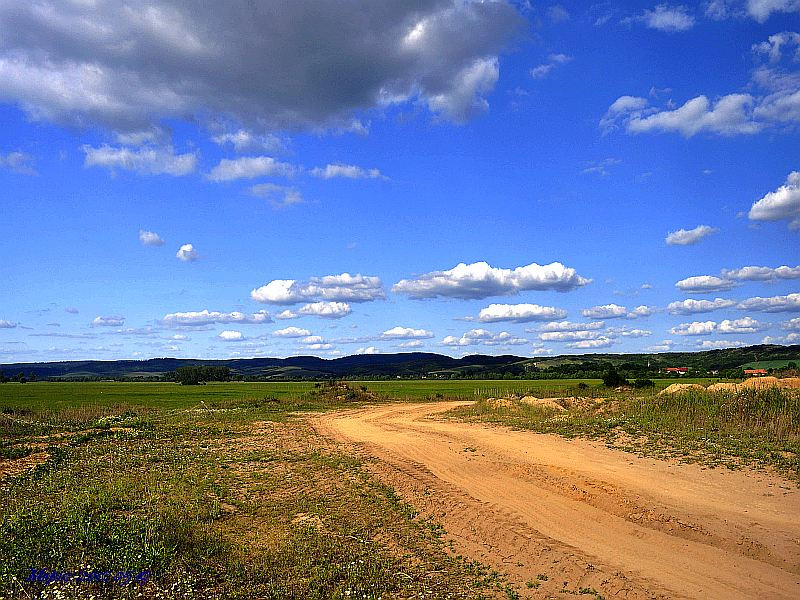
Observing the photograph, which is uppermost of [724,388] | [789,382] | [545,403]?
[789,382]

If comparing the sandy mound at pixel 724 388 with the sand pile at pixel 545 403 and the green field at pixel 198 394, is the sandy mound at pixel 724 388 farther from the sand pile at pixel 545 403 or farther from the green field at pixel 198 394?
the green field at pixel 198 394

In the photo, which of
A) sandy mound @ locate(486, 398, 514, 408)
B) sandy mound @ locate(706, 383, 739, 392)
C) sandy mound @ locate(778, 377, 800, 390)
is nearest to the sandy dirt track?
sandy mound @ locate(706, 383, 739, 392)

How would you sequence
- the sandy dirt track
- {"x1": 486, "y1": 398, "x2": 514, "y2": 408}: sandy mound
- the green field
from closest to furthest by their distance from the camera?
the sandy dirt track, {"x1": 486, "y1": 398, "x2": 514, "y2": 408}: sandy mound, the green field

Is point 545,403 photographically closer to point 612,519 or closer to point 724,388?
point 724,388

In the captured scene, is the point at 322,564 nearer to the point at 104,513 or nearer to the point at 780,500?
the point at 104,513

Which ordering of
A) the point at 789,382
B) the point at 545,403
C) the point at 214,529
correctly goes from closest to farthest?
the point at 214,529, the point at 789,382, the point at 545,403

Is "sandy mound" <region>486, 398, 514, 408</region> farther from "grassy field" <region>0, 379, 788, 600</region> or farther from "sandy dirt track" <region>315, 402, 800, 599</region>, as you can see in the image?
"sandy dirt track" <region>315, 402, 800, 599</region>

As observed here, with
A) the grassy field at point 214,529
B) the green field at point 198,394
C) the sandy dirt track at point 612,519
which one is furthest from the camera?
the green field at point 198,394

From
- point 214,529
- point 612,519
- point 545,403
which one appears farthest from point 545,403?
point 214,529

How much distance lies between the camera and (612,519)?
36.2 feet

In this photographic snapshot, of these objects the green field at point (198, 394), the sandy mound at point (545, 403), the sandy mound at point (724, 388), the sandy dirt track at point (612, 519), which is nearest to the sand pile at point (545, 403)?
the sandy mound at point (545, 403)

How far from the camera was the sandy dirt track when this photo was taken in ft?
27.3

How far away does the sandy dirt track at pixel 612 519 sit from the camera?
8.31 meters

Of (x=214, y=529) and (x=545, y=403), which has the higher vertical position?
(x=545, y=403)
